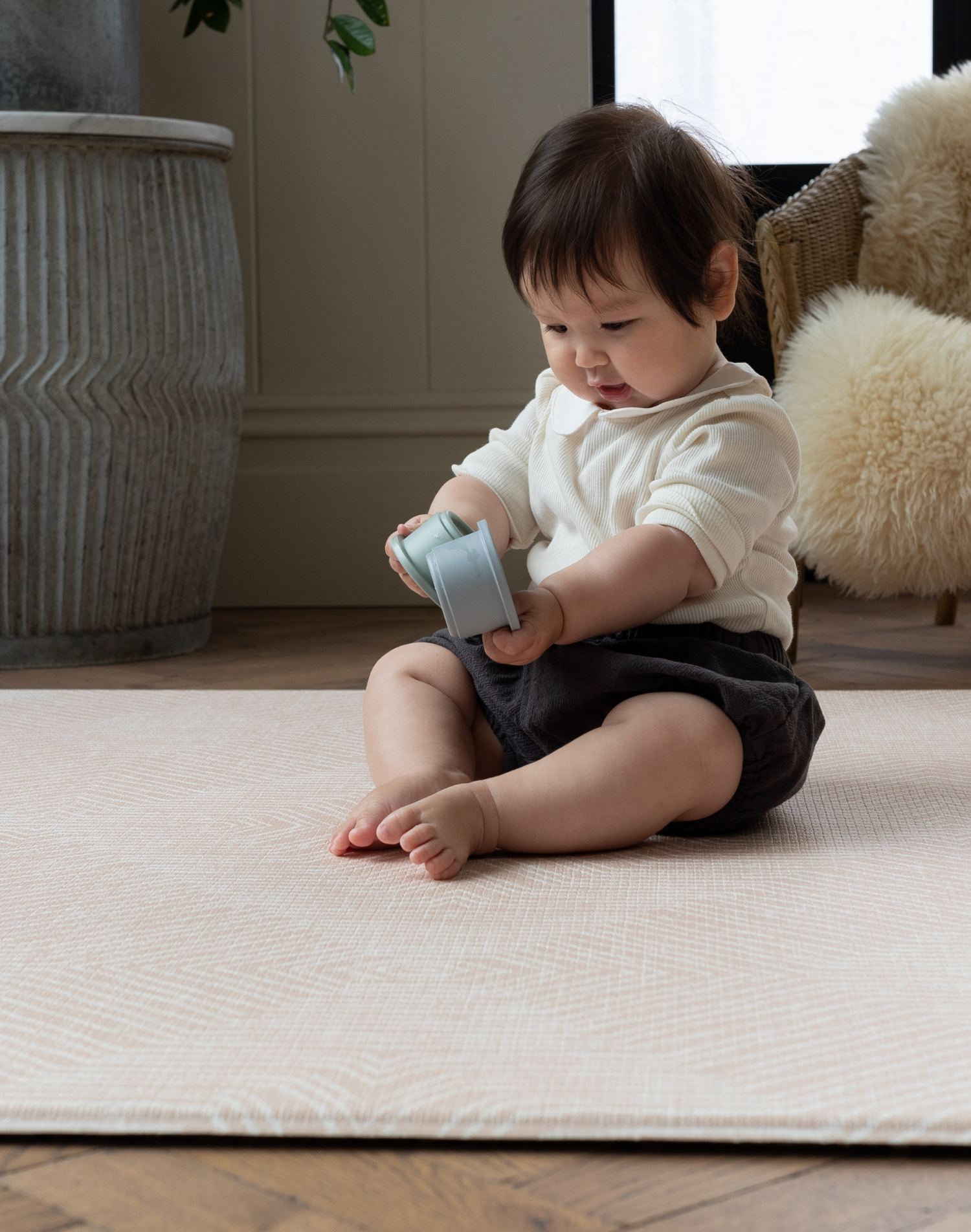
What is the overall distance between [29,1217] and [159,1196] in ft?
0.13

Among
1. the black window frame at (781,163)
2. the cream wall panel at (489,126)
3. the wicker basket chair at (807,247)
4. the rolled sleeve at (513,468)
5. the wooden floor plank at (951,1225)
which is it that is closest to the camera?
the wooden floor plank at (951,1225)

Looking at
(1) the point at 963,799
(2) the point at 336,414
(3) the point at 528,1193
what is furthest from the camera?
(2) the point at 336,414

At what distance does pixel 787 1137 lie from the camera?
0.45 m

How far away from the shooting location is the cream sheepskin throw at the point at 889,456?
4.36ft

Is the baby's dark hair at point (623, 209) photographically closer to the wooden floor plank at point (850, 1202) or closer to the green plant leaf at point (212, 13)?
the wooden floor plank at point (850, 1202)

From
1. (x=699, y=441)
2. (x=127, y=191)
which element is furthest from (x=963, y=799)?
(x=127, y=191)

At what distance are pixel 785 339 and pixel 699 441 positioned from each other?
0.80 m

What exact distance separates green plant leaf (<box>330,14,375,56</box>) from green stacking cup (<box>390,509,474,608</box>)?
122 cm

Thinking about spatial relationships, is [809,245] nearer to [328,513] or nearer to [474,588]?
[328,513]

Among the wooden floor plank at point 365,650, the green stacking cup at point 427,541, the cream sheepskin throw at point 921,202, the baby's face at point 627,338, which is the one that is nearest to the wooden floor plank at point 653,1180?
the green stacking cup at point 427,541

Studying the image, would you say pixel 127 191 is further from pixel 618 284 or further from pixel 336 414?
pixel 618 284

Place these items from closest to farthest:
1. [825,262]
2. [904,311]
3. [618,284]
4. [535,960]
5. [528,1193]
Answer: [528,1193] → [535,960] → [618,284] → [904,311] → [825,262]

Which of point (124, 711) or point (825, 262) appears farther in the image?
point (825, 262)

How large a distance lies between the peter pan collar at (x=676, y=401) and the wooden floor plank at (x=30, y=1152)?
0.53 meters
